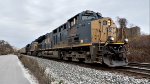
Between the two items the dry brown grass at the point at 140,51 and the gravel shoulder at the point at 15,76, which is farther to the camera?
the dry brown grass at the point at 140,51

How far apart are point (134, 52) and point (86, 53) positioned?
6.52 meters

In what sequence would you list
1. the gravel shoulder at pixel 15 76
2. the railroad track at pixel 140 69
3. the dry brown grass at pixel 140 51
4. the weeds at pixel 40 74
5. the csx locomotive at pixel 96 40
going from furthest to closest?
the dry brown grass at pixel 140 51 < the csx locomotive at pixel 96 40 < the railroad track at pixel 140 69 < the gravel shoulder at pixel 15 76 < the weeds at pixel 40 74

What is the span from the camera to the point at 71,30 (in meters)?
20.0

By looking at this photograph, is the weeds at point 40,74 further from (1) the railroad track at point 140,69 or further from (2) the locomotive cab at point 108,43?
(1) the railroad track at point 140,69

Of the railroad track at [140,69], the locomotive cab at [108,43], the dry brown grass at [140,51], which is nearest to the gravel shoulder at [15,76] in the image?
the locomotive cab at [108,43]

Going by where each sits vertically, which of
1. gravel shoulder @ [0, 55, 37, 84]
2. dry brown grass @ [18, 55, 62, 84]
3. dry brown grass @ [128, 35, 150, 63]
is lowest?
gravel shoulder @ [0, 55, 37, 84]

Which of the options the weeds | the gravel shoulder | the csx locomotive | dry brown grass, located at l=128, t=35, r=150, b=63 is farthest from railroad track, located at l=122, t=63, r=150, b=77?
dry brown grass, located at l=128, t=35, r=150, b=63

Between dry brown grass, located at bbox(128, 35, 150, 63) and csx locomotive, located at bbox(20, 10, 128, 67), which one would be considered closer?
csx locomotive, located at bbox(20, 10, 128, 67)

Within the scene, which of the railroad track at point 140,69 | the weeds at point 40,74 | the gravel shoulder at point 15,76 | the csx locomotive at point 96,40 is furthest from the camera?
the csx locomotive at point 96,40

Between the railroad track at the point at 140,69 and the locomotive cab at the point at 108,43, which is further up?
the locomotive cab at the point at 108,43

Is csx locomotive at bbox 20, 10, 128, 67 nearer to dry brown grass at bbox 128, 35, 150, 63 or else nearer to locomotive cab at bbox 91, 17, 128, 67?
locomotive cab at bbox 91, 17, 128, 67

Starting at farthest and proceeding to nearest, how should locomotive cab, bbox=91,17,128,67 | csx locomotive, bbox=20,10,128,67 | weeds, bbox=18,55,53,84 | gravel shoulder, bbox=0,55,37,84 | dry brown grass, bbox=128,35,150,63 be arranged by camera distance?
dry brown grass, bbox=128,35,150,63 < csx locomotive, bbox=20,10,128,67 < locomotive cab, bbox=91,17,128,67 < gravel shoulder, bbox=0,55,37,84 < weeds, bbox=18,55,53,84

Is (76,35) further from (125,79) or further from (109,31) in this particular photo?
(125,79)

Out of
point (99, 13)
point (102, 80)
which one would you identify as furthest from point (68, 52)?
point (102, 80)
